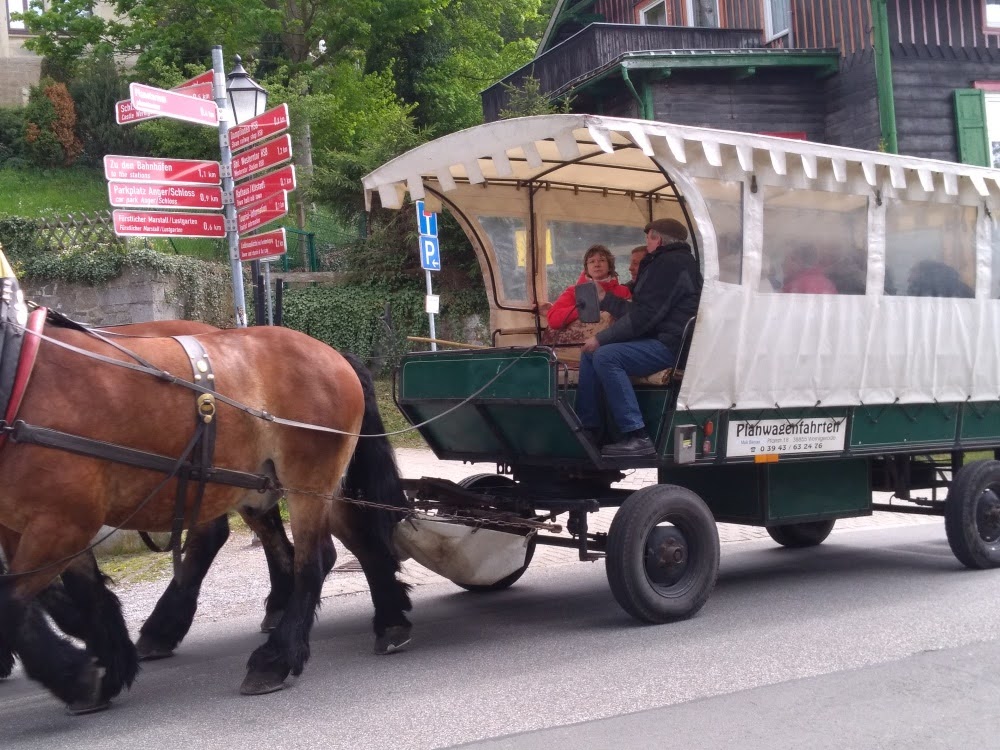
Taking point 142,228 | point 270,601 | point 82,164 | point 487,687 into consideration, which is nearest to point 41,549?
point 270,601

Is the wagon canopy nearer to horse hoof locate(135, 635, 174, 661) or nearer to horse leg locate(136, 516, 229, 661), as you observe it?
horse leg locate(136, 516, 229, 661)

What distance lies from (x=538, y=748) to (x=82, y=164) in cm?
2605

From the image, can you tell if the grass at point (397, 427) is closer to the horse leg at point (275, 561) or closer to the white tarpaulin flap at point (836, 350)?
the white tarpaulin flap at point (836, 350)

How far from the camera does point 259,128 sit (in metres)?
7.80

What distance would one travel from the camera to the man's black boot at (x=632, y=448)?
5.43m

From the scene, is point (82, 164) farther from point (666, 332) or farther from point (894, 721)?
point (894, 721)

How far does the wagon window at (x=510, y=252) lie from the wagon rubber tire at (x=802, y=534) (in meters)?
2.64

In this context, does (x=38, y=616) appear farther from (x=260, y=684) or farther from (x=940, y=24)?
(x=940, y=24)

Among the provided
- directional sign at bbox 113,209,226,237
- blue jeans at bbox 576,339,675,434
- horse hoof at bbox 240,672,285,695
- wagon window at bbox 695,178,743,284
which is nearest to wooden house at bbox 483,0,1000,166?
directional sign at bbox 113,209,226,237

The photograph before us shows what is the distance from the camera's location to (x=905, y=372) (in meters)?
6.44

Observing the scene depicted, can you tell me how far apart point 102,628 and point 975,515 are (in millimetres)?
5167

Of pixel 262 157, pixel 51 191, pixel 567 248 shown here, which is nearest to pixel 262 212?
pixel 262 157

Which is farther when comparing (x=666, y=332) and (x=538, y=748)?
(x=666, y=332)

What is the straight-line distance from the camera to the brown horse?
4.05 meters
